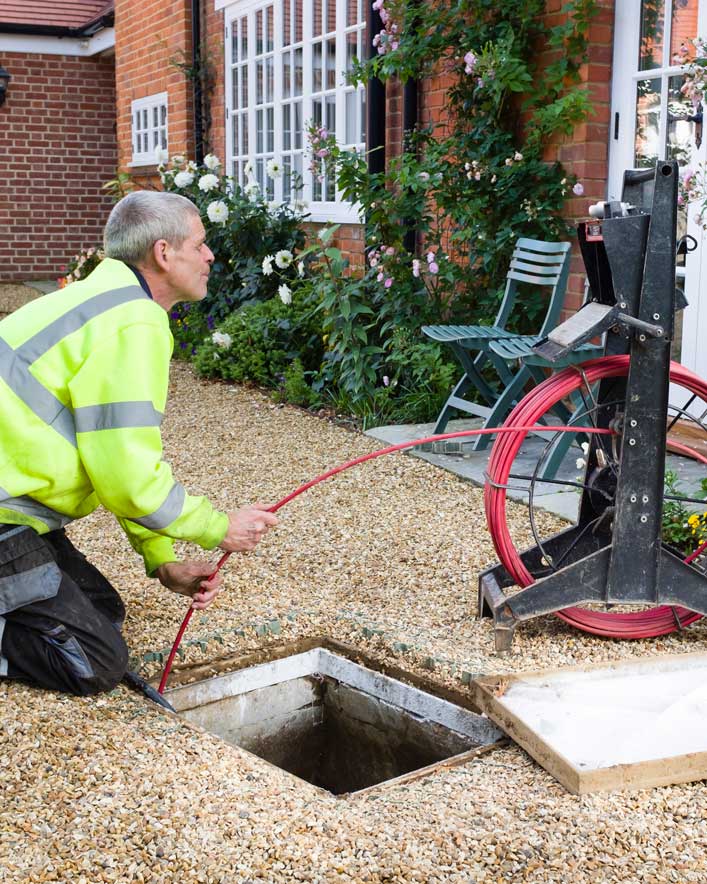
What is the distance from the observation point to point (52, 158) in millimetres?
15680

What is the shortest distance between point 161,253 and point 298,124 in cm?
719

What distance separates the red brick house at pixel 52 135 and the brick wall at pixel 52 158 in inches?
0.5

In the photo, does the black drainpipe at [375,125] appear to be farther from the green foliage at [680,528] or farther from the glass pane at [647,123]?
the green foliage at [680,528]

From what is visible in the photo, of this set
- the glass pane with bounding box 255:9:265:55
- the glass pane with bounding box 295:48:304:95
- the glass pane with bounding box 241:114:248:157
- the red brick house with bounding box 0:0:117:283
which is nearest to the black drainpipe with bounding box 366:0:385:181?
the glass pane with bounding box 295:48:304:95

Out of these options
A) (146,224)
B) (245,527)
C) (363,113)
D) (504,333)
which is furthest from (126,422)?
(363,113)

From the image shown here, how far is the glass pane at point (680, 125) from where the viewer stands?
542 cm

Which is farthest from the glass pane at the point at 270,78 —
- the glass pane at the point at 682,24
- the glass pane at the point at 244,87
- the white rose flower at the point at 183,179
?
the glass pane at the point at 682,24

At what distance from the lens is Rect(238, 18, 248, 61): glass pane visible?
34.2 ft

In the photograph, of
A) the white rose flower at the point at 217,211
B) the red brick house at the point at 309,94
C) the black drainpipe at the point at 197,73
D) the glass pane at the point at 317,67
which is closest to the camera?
the red brick house at the point at 309,94

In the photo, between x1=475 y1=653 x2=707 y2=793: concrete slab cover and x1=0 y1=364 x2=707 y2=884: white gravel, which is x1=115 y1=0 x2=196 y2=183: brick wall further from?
x1=475 y1=653 x2=707 y2=793: concrete slab cover

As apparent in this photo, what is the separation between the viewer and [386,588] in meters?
3.90

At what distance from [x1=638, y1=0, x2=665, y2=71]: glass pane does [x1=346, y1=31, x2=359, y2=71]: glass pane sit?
10.2 feet

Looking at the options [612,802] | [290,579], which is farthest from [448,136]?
[612,802]

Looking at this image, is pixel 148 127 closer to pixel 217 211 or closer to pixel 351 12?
pixel 217 211
